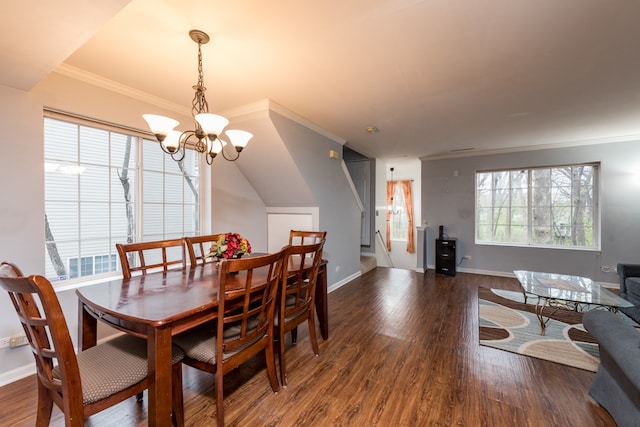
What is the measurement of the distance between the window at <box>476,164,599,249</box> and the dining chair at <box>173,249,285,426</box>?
16.4 ft

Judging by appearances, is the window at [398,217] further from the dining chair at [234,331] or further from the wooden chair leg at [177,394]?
the wooden chair leg at [177,394]

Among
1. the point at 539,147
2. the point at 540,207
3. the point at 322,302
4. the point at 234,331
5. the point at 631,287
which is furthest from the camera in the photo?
the point at 540,207

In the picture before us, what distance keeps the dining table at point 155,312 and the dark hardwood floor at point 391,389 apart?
1.80 ft

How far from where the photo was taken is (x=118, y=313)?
49.4 inches

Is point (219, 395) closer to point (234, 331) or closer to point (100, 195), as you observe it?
point (234, 331)

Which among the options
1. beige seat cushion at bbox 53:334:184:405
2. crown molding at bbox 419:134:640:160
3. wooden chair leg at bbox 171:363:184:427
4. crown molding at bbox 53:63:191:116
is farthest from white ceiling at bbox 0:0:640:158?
wooden chair leg at bbox 171:363:184:427

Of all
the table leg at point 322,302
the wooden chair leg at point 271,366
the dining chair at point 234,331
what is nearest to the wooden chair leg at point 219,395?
the dining chair at point 234,331

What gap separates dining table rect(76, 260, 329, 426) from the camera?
46.8 inches

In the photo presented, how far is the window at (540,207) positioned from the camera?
14.8ft

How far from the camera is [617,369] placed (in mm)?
1519

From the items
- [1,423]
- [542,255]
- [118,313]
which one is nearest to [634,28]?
[118,313]

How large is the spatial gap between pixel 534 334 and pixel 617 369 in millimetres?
1311

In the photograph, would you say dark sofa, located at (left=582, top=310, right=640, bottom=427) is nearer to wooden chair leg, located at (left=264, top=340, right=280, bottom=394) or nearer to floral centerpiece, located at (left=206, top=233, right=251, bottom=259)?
wooden chair leg, located at (left=264, top=340, right=280, bottom=394)

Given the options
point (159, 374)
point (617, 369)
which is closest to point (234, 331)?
point (159, 374)
